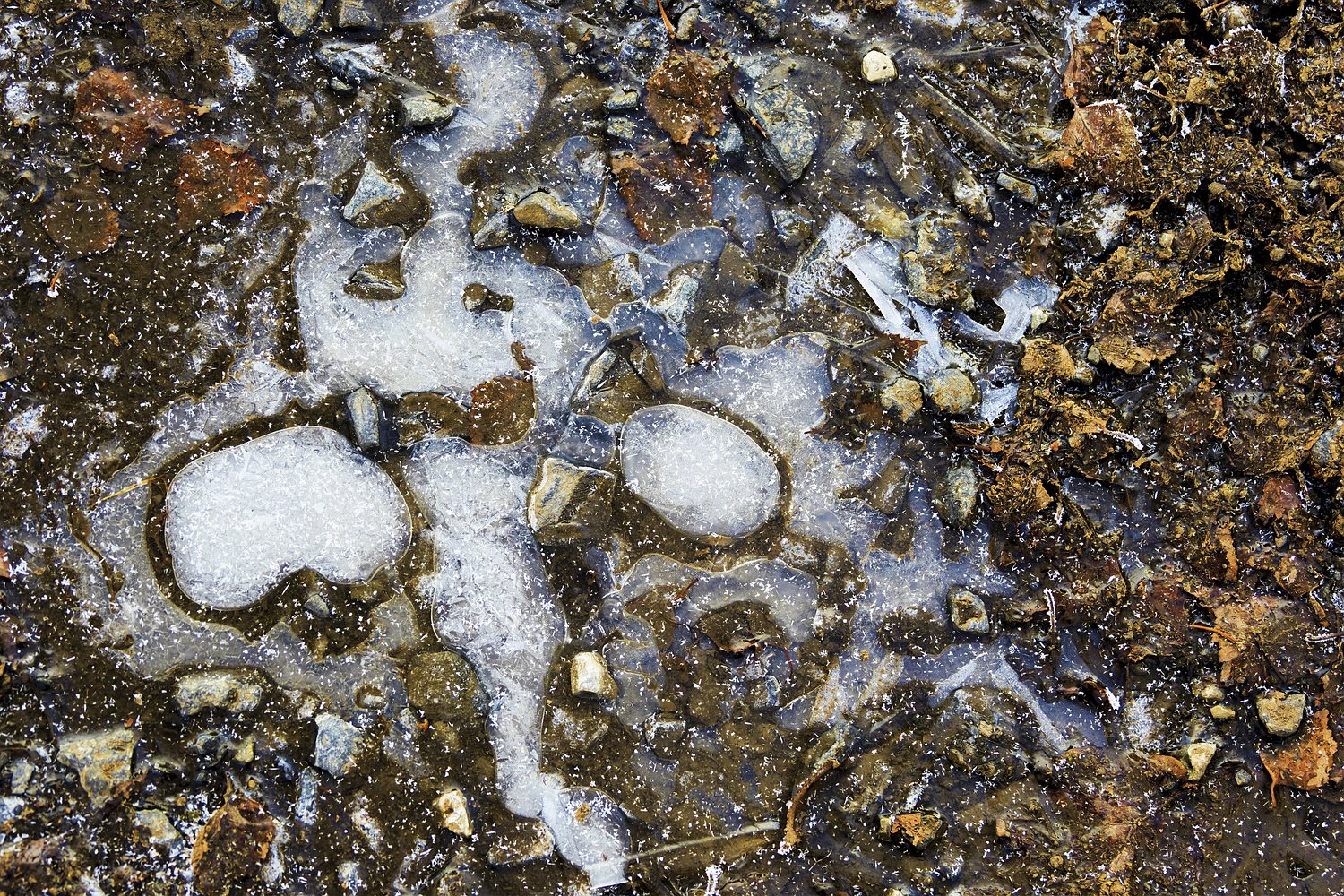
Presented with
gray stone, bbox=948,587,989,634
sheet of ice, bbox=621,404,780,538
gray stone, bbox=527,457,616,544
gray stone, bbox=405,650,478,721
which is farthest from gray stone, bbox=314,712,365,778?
gray stone, bbox=948,587,989,634

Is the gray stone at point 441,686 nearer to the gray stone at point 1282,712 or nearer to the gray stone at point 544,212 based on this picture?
the gray stone at point 544,212

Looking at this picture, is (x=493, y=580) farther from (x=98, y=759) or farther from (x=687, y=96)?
(x=687, y=96)

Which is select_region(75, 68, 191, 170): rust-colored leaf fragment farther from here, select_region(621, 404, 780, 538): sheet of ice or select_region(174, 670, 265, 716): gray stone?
select_region(621, 404, 780, 538): sheet of ice

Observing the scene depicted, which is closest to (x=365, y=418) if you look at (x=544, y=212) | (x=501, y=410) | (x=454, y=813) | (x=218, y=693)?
(x=501, y=410)

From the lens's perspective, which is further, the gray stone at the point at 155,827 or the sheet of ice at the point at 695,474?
the sheet of ice at the point at 695,474

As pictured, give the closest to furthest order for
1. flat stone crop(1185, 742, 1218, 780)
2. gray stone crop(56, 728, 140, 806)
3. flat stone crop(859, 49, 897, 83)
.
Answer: gray stone crop(56, 728, 140, 806)
flat stone crop(1185, 742, 1218, 780)
flat stone crop(859, 49, 897, 83)

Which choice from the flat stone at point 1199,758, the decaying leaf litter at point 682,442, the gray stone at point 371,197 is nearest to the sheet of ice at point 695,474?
the decaying leaf litter at point 682,442

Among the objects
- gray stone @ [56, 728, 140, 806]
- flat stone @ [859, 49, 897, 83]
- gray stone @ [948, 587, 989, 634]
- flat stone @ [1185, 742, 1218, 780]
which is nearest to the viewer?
gray stone @ [56, 728, 140, 806]
